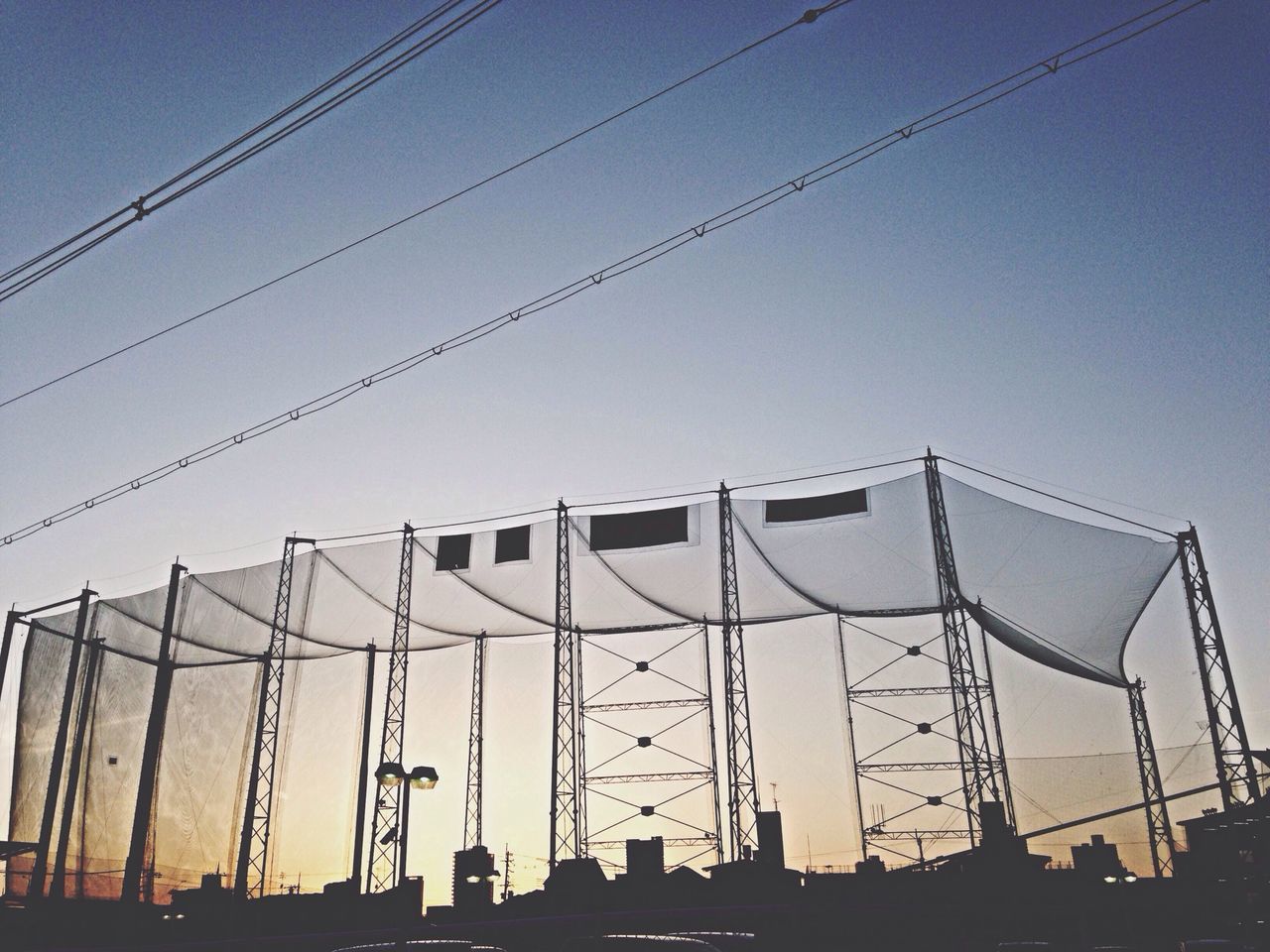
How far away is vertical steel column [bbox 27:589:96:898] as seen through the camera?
18906 mm

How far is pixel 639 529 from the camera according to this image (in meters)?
18.5

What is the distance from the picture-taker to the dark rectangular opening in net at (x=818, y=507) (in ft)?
55.9

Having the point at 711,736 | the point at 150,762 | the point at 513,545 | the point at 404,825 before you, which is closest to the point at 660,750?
the point at 711,736

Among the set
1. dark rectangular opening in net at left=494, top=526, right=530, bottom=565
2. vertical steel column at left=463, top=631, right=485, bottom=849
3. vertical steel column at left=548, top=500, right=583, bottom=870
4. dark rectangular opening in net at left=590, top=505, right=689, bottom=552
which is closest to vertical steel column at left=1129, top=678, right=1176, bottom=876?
dark rectangular opening in net at left=590, top=505, right=689, bottom=552

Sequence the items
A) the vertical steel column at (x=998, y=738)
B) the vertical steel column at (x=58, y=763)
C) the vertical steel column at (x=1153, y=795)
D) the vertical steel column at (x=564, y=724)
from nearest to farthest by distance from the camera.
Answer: the vertical steel column at (x=998, y=738) → the vertical steel column at (x=1153, y=795) → the vertical steel column at (x=564, y=724) → the vertical steel column at (x=58, y=763)

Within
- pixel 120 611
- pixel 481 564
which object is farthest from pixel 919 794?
pixel 120 611

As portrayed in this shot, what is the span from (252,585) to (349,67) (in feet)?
54.0

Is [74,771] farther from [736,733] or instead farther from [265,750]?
[736,733]

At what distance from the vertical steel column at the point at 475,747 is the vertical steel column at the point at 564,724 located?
2.89 meters

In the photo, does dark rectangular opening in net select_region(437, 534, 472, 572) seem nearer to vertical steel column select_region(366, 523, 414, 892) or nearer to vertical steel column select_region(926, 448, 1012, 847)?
vertical steel column select_region(366, 523, 414, 892)

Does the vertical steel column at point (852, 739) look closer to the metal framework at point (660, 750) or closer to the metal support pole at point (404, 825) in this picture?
the metal framework at point (660, 750)

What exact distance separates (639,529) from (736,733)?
4.32 m

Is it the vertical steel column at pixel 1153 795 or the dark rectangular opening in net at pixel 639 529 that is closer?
the vertical steel column at pixel 1153 795

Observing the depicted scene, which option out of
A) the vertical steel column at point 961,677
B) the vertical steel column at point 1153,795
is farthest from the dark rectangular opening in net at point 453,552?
the vertical steel column at point 1153,795
